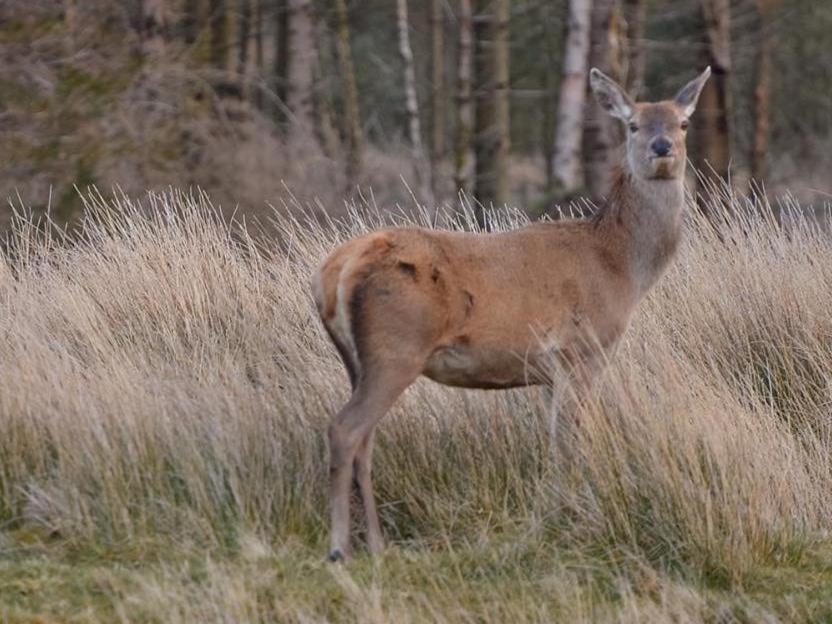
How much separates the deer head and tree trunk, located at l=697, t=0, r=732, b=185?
352 inches

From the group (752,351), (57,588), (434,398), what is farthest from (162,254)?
(57,588)

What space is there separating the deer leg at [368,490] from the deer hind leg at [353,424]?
0.06m

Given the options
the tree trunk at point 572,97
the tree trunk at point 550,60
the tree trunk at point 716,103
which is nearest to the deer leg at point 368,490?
the tree trunk at point 572,97

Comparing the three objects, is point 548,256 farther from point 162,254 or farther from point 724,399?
point 162,254

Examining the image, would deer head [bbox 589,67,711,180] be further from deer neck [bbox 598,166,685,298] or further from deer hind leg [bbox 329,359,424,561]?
deer hind leg [bbox 329,359,424,561]

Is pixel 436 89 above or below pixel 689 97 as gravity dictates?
below

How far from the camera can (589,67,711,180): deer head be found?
26.0 ft

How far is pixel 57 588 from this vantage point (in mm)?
6258

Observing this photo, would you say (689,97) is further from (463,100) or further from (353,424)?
(463,100)

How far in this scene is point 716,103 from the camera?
1720 centimetres

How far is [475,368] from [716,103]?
10.7 m

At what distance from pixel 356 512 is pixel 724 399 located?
6.11 feet

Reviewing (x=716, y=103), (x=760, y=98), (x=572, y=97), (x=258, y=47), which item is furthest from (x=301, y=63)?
(x=258, y=47)

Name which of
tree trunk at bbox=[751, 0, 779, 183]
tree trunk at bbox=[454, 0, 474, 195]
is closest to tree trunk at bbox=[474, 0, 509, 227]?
tree trunk at bbox=[454, 0, 474, 195]
